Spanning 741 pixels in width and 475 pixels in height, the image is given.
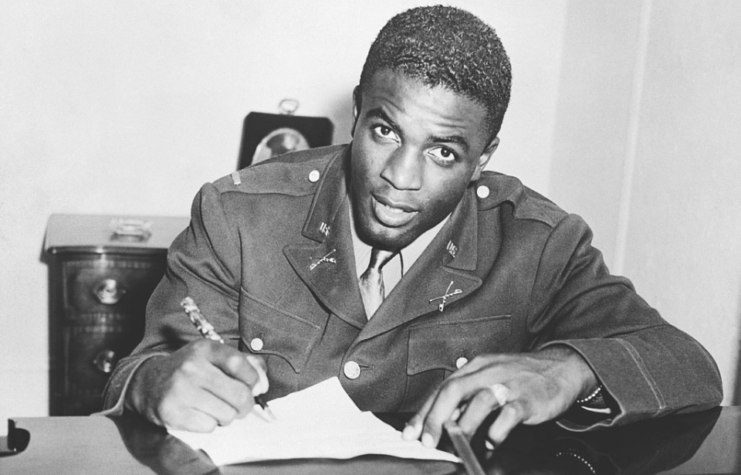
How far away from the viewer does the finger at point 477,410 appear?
117cm

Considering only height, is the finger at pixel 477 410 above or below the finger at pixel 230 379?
below

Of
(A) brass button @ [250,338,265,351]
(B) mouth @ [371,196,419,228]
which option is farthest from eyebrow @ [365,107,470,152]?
(A) brass button @ [250,338,265,351]

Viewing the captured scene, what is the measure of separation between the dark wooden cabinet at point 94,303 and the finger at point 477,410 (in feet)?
5.46

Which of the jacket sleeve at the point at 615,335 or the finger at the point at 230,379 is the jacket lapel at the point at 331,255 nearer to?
the jacket sleeve at the point at 615,335

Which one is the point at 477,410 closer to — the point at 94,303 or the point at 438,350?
the point at 438,350

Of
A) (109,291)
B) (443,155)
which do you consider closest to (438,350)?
(443,155)

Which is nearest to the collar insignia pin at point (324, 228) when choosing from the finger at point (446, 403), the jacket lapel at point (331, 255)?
the jacket lapel at point (331, 255)

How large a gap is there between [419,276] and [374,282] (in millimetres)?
87

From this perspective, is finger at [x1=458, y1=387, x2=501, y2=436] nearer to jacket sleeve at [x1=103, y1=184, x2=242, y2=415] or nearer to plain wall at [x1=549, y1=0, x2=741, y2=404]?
jacket sleeve at [x1=103, y1=184, x2=242, y2=415]

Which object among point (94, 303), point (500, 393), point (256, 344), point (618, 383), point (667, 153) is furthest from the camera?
point (94, 303)

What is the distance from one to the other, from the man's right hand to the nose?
1.40 feet

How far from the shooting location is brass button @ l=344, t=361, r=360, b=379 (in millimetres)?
1561

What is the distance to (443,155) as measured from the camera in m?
1.53

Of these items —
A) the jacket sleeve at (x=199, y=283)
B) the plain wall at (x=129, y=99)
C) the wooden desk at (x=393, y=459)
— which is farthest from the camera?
the plain wall at (x=129, y=99)
